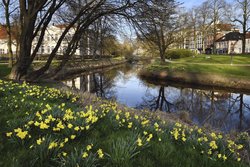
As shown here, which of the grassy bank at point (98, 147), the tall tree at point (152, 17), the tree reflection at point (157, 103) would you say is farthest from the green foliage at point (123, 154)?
the tree reflection at point (157, 103)

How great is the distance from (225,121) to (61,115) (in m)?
9.38

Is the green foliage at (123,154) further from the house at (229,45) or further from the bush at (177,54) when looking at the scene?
the house at (229,45)

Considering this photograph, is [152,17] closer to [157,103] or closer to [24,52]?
[157,103]

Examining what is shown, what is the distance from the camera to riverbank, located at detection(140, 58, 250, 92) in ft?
71.3

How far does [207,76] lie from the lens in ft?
78.7

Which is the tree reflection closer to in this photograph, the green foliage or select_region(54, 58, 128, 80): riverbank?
the green foliage

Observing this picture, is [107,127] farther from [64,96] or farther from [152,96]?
[152,96]

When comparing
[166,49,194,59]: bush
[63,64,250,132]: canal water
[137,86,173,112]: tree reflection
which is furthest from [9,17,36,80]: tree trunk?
[166,49,194,59]: bush

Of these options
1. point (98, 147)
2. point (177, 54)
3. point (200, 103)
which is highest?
point (177, 54)

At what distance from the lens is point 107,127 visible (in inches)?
168

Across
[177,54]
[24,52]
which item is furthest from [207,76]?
[177,54]

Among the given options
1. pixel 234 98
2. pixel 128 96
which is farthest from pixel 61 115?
pixel 234 98

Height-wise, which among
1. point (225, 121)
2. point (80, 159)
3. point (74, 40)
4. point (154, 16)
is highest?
point (154, 16)

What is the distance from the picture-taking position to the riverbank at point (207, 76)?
21719 millimetres
